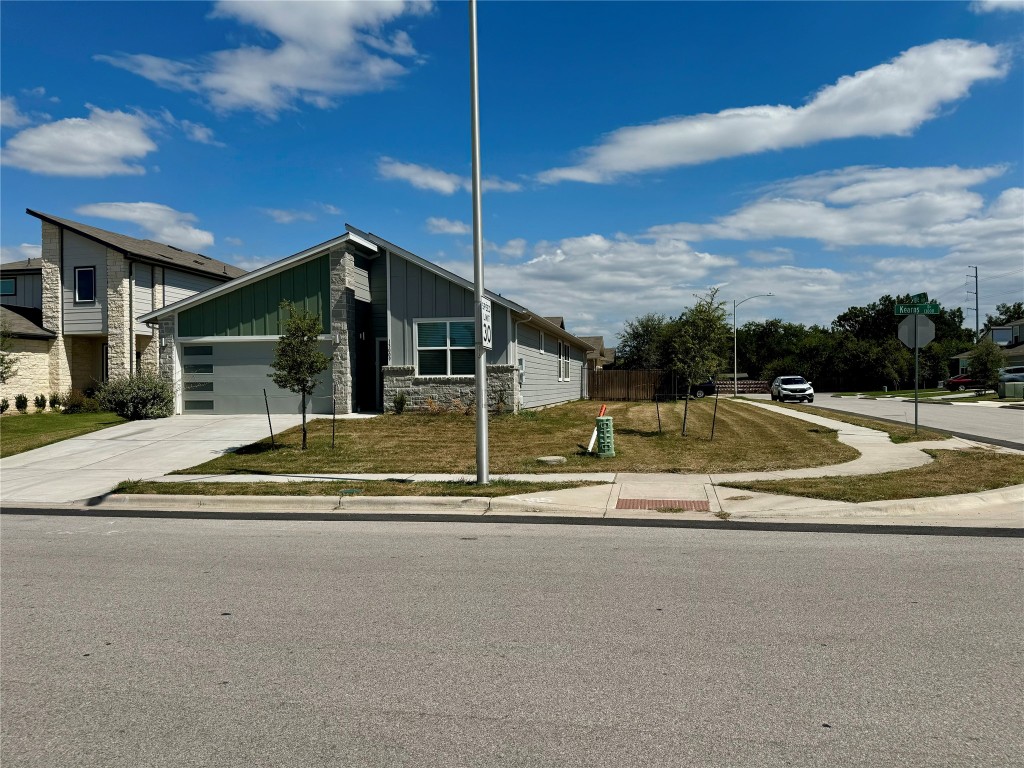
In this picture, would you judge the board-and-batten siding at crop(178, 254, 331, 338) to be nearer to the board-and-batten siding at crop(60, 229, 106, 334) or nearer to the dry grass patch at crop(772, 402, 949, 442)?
the board-and-batten siding at crop(60, 229, 106, 334)

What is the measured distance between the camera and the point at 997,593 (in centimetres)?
605

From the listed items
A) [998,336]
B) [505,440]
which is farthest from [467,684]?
[998,336]

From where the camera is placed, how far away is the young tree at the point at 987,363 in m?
44.1

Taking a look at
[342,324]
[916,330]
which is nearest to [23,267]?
[342,324]

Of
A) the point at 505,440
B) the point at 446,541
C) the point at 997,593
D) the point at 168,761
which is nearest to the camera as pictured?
the point at 168,761

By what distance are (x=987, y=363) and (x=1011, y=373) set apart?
10.1 meters

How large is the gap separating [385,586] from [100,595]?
2.39 metres

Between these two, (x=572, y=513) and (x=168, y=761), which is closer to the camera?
(x=168, y=761)

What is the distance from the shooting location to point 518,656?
4.72 metres

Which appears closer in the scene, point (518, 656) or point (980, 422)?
point (518, 656)

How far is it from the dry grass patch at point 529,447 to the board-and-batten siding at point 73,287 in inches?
503

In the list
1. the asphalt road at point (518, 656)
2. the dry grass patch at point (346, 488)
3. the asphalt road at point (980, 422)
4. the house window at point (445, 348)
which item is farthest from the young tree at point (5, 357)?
the asphalt road at point (980, 422)

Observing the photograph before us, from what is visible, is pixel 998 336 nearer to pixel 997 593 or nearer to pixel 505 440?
pixel 505 440

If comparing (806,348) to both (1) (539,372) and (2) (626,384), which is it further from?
(1) (539,372)
